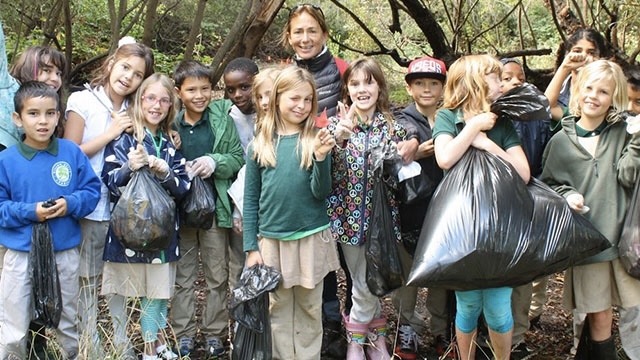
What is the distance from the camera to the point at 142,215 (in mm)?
3289

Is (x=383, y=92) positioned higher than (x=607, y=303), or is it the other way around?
(x=383, y=92)

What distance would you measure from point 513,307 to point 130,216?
7.20 feet

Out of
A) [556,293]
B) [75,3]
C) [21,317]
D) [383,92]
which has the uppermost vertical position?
[75,3]

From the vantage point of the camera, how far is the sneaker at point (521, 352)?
386 centimetres

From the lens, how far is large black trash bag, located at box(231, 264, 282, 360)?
129 inches

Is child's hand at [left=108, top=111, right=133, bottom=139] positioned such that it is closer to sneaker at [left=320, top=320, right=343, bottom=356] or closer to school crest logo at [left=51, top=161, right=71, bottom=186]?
school crest logo at [left=51, top=161, right=71, bottom=186]

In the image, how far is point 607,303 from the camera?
3.35 meters

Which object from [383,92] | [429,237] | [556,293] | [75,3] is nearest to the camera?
[429,237]

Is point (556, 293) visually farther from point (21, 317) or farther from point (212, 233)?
point (21, 317)

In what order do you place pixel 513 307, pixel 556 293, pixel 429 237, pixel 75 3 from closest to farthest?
pixel 429 237
pixel 513 307
pixel 556 293
pixel 75 3

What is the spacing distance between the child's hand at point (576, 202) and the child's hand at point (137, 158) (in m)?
2.07

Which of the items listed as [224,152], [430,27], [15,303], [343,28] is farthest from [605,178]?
[343,28]

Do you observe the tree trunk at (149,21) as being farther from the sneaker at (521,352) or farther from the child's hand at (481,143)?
the sneaker at (521,352)

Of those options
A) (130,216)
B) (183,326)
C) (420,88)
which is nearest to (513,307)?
(420,88)
